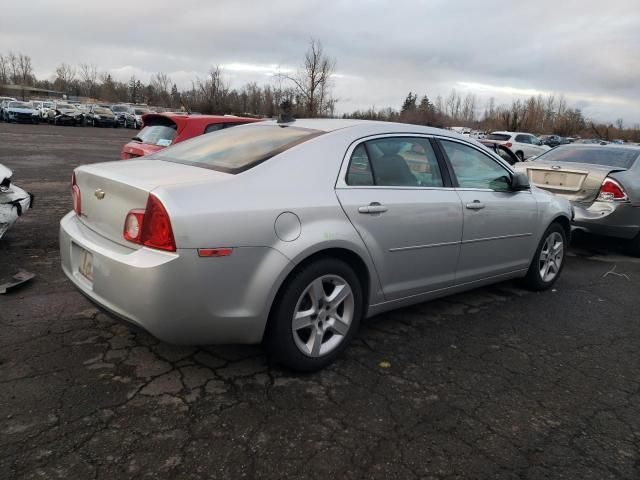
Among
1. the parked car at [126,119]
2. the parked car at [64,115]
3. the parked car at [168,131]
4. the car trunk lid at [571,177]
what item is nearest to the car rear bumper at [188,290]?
the parked car at [168,131]

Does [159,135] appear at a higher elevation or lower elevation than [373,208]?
higher

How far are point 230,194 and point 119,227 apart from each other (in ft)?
2.16

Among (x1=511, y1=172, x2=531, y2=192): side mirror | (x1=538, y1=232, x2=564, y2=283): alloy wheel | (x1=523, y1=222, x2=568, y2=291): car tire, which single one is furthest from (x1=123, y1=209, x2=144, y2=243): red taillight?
(x1=538, y1=232, x2=564, y2=283): alloy wheel

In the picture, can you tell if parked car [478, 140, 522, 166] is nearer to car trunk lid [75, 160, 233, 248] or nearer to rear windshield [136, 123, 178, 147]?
rear windshield [136, 123, 178, 147]

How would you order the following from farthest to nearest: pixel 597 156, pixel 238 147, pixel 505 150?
pixel 505 150, pixel 597 156, pixel 238 147

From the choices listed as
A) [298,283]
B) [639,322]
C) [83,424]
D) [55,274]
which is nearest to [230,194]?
[298,283]

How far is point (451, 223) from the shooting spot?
12.3ft

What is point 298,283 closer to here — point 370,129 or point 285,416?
point 285,416

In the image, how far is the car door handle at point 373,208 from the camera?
3.17 meters

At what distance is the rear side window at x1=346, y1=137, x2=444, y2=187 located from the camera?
3330 mm

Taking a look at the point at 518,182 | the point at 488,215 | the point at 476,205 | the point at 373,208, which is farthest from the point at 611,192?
the point at 373,208

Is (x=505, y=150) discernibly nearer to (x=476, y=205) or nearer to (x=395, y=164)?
(x=476, y=205)

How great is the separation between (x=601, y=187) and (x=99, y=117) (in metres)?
41.3

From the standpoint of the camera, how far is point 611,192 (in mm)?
6430
